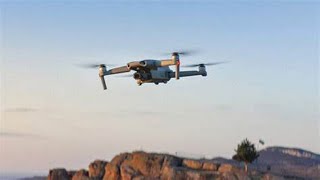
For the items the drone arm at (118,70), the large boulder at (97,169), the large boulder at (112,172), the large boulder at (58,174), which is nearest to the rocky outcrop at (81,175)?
the large boulder at (97,169)

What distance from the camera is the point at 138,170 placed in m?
170

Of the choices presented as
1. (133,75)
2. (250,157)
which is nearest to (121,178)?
(250,157)

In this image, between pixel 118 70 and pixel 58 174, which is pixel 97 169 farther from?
pixel 118 70

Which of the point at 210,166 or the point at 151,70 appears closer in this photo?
the point at 151,70

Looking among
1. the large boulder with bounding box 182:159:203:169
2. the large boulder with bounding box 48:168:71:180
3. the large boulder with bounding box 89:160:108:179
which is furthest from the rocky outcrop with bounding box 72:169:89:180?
the large boulder with bounding box 182:159:203:169

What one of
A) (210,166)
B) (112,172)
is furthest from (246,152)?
(112,172)

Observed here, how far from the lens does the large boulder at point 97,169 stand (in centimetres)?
17794

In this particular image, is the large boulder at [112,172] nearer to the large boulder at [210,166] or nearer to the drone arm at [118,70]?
the large boulder at [210,166]

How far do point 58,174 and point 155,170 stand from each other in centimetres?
2972

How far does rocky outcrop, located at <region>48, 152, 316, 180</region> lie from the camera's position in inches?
5945

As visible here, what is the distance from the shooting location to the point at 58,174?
18162cm

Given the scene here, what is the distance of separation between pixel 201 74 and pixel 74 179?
93.7 metres

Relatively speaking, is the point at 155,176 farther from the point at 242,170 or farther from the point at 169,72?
the point at 169,72

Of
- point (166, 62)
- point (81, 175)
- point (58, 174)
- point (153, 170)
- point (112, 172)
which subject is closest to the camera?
point (166, 62)
